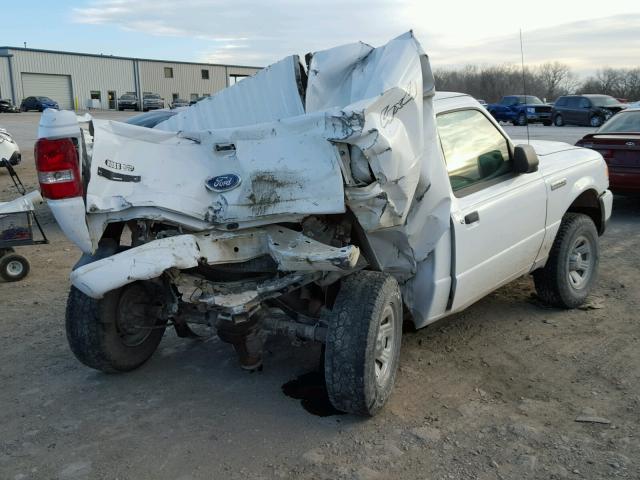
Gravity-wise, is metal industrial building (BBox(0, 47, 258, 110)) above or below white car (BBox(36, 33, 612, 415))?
above

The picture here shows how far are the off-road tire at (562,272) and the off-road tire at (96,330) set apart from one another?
320 cm

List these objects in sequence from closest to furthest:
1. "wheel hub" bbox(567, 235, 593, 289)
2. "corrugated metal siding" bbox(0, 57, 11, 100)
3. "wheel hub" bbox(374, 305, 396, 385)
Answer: "wheel hub" bbox(374, 305, 396, 385) < "wheel hub" bbox(567, 235, 593, 289) < "corrugated metal siding" bbox(0, 57, 11, 100)

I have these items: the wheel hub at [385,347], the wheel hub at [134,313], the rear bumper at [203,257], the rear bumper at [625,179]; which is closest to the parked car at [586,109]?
the rear bumper at [625,179]

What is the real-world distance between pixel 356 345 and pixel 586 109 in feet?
99.3

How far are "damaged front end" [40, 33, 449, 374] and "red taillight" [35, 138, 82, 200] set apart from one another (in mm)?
63

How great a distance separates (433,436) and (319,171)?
5.12 feet

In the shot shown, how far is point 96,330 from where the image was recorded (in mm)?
4090

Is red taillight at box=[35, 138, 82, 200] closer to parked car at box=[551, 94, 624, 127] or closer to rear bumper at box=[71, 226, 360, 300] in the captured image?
rear bumper at box=[71, 226, 360, 300]

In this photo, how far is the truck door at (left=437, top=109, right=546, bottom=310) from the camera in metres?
4.27

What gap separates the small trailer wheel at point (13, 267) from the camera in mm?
6750

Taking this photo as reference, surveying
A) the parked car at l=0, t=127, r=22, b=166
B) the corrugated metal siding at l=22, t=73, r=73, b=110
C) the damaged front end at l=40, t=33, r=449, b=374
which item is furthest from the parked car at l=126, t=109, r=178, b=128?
the corrugated metal siding at l=22, t=73, r=73, b=110

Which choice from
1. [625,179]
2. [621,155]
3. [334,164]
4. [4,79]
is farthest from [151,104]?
[334,164]

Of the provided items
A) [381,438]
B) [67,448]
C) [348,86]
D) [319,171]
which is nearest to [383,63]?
[348,86]

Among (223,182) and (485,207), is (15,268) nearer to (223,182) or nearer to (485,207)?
(223,182)
